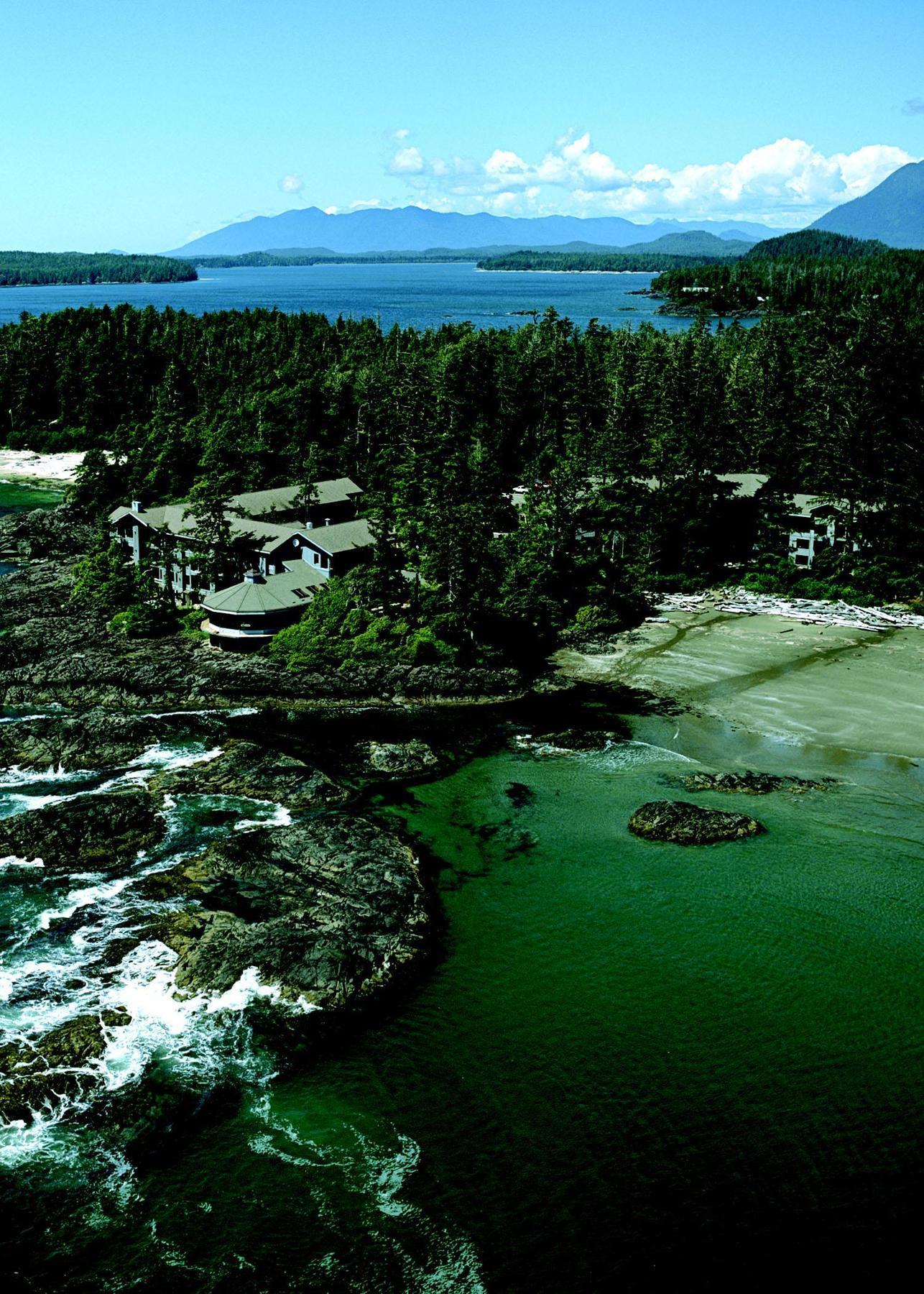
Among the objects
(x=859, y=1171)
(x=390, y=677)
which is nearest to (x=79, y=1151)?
(x=859, y=1171)

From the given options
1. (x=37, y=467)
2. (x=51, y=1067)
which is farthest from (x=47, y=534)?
(x=51, y=1067)

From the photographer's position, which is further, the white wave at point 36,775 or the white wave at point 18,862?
the white wave at point 36,775

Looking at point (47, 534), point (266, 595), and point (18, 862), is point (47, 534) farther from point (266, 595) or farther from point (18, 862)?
point (18, 862)

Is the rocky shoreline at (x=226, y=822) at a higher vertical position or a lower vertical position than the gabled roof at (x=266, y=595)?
lower

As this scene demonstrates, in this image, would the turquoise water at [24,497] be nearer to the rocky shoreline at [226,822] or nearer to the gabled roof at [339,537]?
the rocky shoreline at [226,822]

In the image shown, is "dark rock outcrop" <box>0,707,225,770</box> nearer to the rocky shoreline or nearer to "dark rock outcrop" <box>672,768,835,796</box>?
the rocky shoreline

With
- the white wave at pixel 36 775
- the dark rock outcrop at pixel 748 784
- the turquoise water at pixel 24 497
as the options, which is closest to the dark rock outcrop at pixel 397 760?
the dark rock outcrop at pixel 748 784
